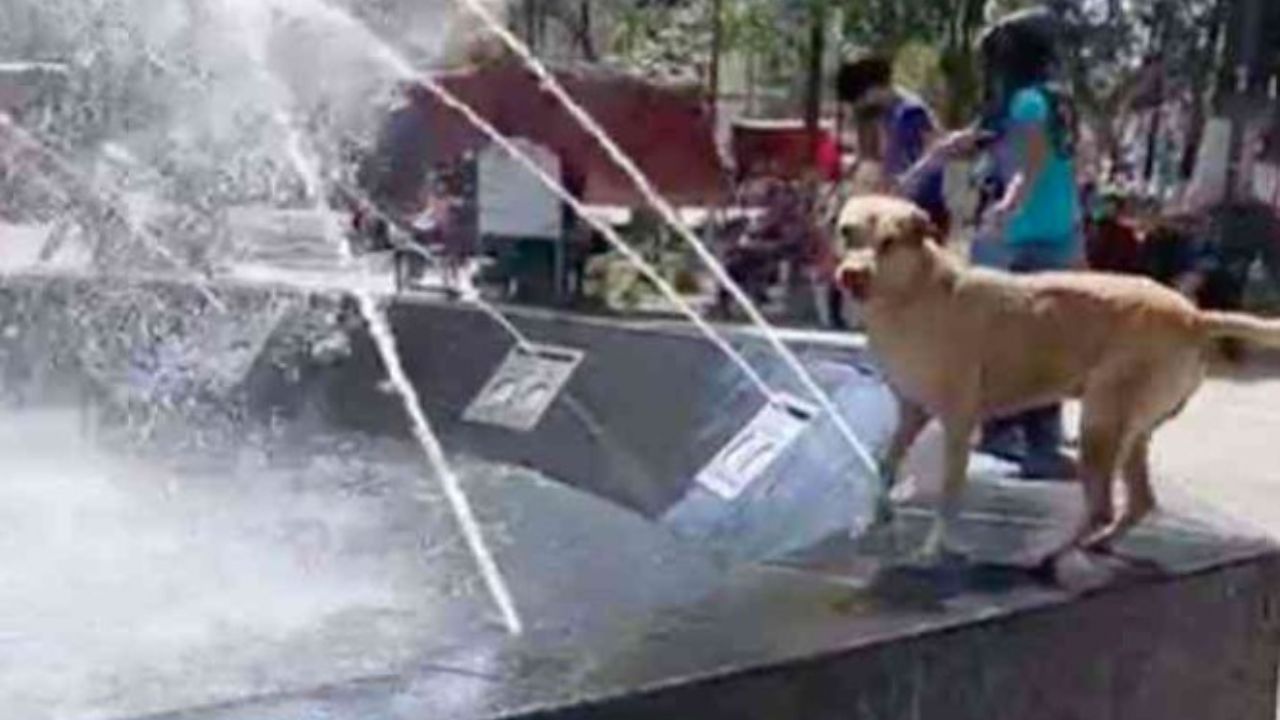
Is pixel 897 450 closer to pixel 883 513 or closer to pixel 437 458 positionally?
pixel 883 513

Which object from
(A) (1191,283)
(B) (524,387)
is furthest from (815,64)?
(B) (524,387)

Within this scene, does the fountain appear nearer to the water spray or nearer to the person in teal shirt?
the water spray

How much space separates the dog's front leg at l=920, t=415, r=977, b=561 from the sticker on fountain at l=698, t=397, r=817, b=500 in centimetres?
107

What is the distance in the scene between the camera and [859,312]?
4875 millimetres

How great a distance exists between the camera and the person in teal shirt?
6871 mm

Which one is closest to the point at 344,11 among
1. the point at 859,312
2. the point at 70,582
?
the point at 70,582

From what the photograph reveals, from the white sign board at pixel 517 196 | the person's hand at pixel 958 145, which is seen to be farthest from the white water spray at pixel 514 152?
the person's hand at pixel 958 145

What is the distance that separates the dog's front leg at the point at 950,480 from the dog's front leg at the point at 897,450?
134 mm

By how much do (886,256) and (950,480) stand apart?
427mm

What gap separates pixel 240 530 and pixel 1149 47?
16.4 m

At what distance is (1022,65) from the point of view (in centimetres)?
684

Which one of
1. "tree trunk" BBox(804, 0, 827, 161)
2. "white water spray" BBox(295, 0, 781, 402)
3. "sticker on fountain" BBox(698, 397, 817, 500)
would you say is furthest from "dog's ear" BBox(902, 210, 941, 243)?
"tree trunk" BBox(804, 0, 827, 161)

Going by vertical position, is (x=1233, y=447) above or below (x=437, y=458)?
below

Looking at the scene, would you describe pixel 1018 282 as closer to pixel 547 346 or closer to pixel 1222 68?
pixel 547 346
